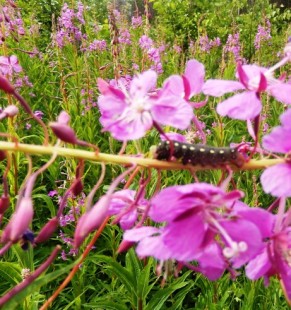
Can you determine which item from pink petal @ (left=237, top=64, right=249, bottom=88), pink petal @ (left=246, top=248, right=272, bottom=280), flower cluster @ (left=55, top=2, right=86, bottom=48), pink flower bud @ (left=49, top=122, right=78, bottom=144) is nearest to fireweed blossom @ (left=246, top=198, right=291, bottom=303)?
pink petal @ (left=246, top=248, right=272, bottom=280)

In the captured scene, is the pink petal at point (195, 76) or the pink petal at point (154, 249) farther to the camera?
the pink petal at point (195, 76)

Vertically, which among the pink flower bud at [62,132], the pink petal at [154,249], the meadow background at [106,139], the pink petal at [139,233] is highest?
the pink flower bud at [62,132]

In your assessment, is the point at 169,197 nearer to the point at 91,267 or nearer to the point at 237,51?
the point at 91,267

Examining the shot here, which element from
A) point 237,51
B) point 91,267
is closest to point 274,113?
point 237,51

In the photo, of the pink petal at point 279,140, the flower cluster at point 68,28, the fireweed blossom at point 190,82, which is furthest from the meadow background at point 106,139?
the pink petal at point 279,140

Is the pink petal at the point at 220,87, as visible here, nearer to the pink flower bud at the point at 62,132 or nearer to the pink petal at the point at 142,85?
the pink petal at the point at 142,85

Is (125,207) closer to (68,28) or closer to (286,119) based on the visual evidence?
(286,119)
